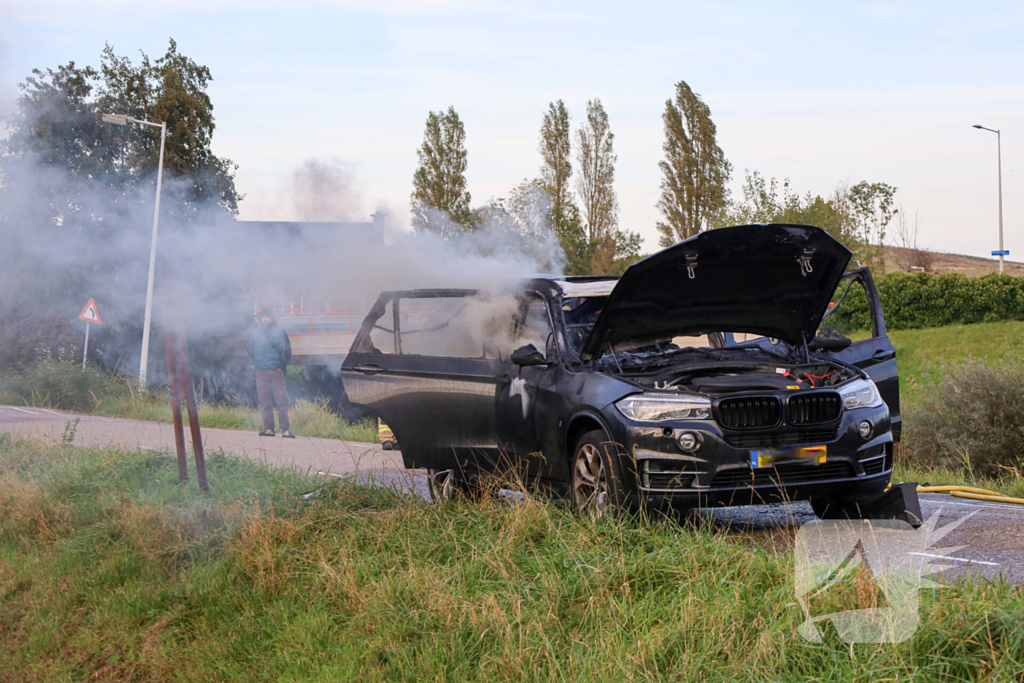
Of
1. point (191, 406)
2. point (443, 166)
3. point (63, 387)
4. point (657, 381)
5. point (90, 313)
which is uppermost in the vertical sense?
point (443, 166)

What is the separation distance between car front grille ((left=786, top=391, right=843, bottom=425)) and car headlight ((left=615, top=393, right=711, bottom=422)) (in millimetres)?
527

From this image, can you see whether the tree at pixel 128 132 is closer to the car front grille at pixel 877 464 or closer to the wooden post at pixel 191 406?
the wooden post at pixel 191 406

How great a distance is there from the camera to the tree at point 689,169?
4800 cm

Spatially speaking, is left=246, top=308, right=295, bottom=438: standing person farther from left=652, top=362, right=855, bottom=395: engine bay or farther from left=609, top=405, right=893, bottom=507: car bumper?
left=609, top=405, right=893, bottom=507: car bumper

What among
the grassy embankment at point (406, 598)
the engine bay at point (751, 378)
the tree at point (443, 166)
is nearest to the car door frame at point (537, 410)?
the grassy embankment at point (406, 598)

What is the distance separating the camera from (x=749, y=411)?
5.86 m

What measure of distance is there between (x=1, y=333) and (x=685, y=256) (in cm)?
2348

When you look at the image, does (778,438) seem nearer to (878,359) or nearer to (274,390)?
(878,359)

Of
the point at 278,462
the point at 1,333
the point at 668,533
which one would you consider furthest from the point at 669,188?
the point at 668,533

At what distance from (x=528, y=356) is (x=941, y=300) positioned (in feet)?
102

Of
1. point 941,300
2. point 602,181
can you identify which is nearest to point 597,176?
point 602,181

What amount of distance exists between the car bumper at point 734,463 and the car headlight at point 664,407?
4cm

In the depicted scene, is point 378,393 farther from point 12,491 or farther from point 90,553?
point 12,491

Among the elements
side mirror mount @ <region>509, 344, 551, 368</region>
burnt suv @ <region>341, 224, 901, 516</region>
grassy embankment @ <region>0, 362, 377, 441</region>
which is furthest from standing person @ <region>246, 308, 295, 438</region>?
side mirror mount @ <region>509, 344, 551, 368</region>
